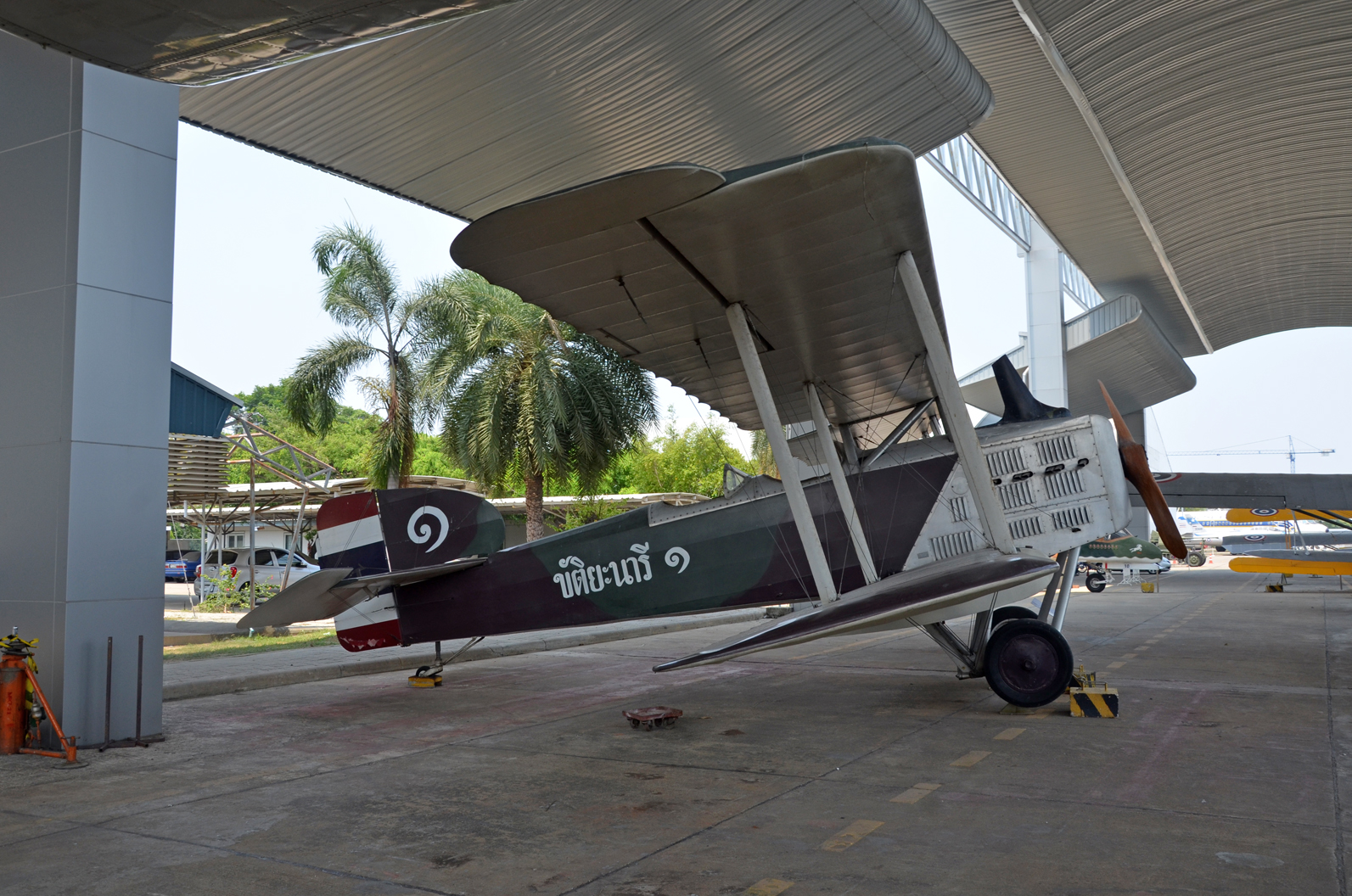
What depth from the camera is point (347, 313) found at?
21.8 meters

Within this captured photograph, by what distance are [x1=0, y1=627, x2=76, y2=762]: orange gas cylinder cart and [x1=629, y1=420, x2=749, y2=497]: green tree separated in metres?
28.3

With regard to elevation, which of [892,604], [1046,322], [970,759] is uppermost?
[1046,322]

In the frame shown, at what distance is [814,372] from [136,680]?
6.53 meters

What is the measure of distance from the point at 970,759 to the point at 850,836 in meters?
1.96

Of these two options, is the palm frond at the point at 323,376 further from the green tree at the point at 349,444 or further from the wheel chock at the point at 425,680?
the green tree at the point at 349,444

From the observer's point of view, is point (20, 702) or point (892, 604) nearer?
point (892, 604)

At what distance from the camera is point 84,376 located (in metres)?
6.91

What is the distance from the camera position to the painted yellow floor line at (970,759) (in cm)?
588

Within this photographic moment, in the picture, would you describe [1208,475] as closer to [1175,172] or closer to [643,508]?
[1175,172]

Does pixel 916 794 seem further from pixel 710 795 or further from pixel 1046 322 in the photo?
pixel 1046 322

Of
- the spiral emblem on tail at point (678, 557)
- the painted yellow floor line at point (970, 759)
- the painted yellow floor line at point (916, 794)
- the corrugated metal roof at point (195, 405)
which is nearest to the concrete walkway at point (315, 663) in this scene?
the spiral emblem on tail at point (678, 557)

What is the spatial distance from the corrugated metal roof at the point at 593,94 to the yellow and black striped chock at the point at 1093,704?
24.2 feet

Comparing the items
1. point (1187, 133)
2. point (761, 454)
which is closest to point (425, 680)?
point (1187, 133)

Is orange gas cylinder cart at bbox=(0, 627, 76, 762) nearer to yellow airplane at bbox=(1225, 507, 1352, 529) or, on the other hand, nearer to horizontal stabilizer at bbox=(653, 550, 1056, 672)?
horizontal stabilizer at bbox=(653, 550, 1056, 672)
